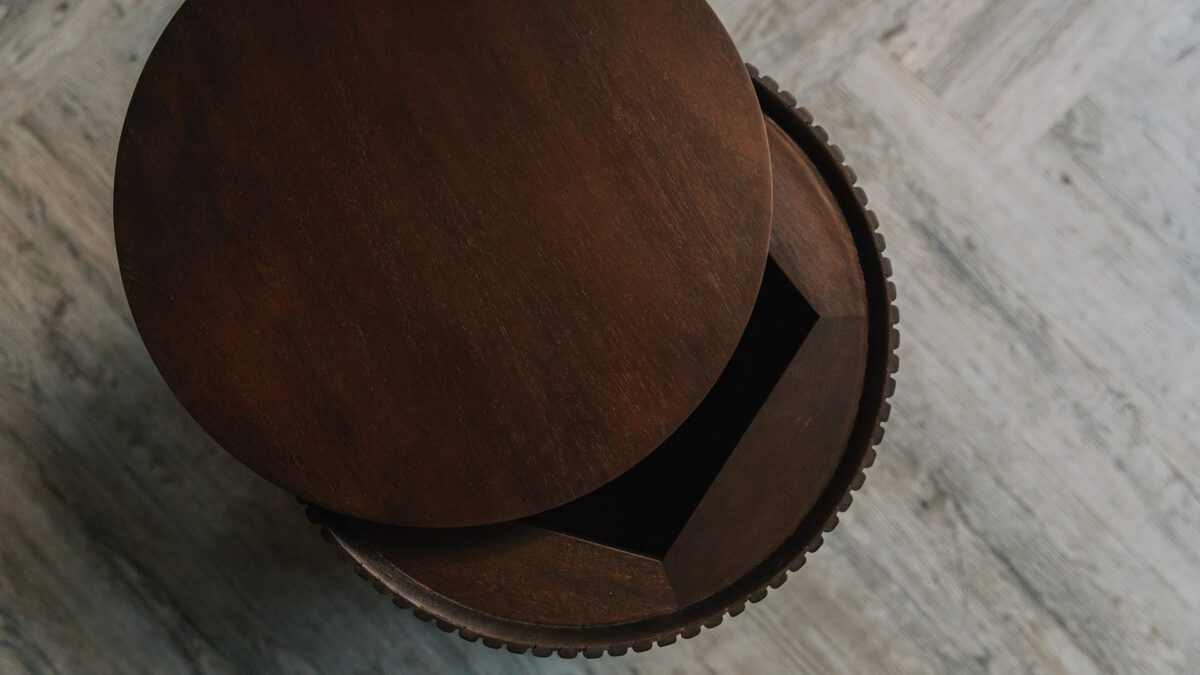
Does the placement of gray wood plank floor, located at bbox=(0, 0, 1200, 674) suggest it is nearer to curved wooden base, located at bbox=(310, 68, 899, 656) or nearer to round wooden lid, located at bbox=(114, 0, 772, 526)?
curved wooden base, located at bbox=(310, 68, 899, 656)

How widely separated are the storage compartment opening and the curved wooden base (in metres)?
0.04

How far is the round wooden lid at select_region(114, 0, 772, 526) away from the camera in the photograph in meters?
0.63

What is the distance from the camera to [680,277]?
0.64 m

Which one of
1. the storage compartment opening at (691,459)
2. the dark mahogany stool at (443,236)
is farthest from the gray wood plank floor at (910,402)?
the dark mahogany stool at (443,236)

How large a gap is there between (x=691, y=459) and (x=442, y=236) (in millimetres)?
311

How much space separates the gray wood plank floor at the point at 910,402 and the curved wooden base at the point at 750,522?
27 centimetres

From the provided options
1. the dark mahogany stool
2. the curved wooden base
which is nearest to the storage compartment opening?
the curved wooden base

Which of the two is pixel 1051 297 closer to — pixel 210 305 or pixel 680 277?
pixel 680 277

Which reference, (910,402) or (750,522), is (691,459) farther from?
(910,402)

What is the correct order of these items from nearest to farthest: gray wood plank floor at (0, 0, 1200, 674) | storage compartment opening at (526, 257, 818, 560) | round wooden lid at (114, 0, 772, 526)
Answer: round wooden lid at (114, 0, 772, 526), storage compartment opening at (526, 257, 818, 560), gray wood plank floor at (0, 0, 1200, 674)

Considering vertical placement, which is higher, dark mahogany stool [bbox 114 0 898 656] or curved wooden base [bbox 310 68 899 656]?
dark mahogany stool [bbox 114 0 898 656]

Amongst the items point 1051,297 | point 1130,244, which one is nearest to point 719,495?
point 1051,297

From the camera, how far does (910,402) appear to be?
100cm

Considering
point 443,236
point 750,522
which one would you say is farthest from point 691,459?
point 443,236
